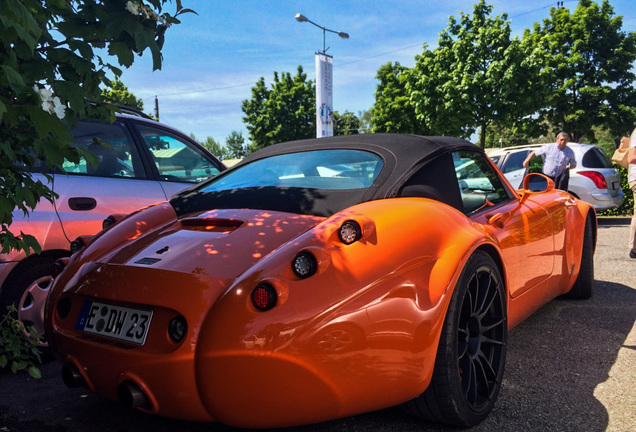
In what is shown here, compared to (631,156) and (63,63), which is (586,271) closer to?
(631,156)

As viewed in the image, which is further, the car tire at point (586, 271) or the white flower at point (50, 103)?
the car tire at point (586, 271)

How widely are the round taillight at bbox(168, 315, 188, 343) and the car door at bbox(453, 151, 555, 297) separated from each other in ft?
5.43

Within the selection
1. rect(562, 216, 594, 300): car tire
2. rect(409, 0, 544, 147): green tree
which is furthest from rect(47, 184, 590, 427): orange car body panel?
rect(409, 0, 544, 147): green tree

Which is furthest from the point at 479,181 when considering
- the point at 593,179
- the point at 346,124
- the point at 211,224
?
the point at 346,124

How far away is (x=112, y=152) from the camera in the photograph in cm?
390

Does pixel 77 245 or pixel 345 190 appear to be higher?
pixel 345 190

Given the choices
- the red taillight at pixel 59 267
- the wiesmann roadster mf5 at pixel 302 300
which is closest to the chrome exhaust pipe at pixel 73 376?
the wiesmann roadster mf5 at pixel 302 300

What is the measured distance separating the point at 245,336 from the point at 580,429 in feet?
5.17

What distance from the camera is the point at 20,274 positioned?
317 centimetres

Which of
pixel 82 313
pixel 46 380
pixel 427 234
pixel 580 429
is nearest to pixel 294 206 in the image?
pixel 427 234

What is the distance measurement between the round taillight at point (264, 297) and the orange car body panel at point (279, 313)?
2cm

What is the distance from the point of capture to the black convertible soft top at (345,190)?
8.21ft

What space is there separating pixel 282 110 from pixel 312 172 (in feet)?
130

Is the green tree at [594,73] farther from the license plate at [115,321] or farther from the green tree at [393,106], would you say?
the license plate at [115,321]
